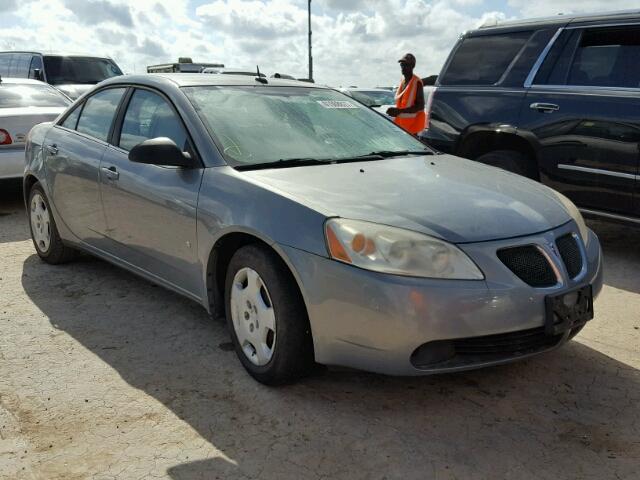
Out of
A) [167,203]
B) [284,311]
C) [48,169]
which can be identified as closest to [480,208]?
[284,311]

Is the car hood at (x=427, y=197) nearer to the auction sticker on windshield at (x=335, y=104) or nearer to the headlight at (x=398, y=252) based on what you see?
the headlight at (x=398, y=252)

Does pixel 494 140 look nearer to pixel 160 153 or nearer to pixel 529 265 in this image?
pixel 529 265

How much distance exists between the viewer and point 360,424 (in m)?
2.81

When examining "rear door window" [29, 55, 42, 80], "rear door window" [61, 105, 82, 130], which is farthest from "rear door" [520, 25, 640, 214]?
"rear door window" [29, 55, 42, 80]

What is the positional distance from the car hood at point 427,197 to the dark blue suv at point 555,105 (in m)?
1.75

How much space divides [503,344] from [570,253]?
58 cm

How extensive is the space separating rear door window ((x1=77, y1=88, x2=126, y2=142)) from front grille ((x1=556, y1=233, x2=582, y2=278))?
2.85 m

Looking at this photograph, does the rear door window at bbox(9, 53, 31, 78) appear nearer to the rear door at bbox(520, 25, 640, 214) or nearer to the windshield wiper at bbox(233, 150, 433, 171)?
the rear door at bbox(520, 25, 640, 214)

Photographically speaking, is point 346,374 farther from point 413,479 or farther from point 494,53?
point 494,53

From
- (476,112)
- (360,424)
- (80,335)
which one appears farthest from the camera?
(476,112)

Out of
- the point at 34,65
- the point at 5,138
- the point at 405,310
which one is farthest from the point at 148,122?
the point at 34,65

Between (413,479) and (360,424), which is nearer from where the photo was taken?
(413,479)

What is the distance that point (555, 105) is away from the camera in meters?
5.36

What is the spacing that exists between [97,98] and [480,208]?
2.92 m
